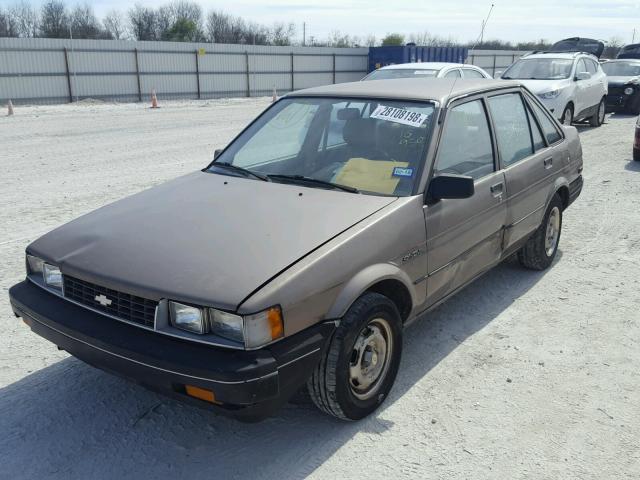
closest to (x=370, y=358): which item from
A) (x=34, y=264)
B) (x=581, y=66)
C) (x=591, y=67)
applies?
(x=34, y=264)

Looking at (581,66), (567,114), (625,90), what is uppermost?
(581,66)

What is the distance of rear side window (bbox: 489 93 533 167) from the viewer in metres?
4.35

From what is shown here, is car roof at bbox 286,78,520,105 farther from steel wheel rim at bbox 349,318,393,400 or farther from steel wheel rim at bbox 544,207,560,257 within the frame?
steel wheel rim at bbox 349,318,393,400

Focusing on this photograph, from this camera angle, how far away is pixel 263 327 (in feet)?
8.29

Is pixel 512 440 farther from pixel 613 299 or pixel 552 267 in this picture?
pixel 552 267

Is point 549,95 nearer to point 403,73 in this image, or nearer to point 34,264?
point 403,73

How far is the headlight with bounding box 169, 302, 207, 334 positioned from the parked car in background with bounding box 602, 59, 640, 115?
17.7 metres

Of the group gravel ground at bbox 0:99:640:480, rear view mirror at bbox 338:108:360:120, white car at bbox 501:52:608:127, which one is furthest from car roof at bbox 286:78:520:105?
white car at bbox 501:52:608:127

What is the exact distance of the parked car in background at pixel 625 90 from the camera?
1709 centimetres

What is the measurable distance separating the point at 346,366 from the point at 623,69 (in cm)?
1845

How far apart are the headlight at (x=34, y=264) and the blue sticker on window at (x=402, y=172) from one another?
2.04 metres

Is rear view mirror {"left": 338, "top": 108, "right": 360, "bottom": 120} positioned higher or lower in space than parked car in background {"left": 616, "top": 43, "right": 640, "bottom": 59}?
lower

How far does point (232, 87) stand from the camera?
98.1 ft

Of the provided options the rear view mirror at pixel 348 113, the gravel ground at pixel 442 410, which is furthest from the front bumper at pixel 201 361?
the rear view mirror at pixel 348 113
